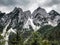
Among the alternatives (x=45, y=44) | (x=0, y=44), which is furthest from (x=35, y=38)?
(x=0, y=44)

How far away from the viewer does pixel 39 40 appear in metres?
64.3

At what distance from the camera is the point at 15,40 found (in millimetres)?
81375

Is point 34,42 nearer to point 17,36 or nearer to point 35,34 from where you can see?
point 35,34

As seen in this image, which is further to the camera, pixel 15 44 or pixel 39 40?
pixel 15 44

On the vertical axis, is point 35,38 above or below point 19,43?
below

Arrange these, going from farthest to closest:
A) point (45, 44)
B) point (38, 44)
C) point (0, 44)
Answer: point (0, 44)
point (45, 44)
point (38, 44)

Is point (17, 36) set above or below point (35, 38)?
above

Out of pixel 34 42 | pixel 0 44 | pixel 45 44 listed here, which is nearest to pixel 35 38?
pixel 34 42

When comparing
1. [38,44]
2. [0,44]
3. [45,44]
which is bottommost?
[38,44]

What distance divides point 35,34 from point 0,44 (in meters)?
69.7

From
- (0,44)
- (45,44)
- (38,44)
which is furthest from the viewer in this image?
(0,44)

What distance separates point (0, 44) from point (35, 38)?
70.3m

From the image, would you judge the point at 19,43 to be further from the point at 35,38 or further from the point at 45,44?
the point at 35,38

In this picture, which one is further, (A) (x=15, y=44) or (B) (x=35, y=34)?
(A) (x=15, y=44)
